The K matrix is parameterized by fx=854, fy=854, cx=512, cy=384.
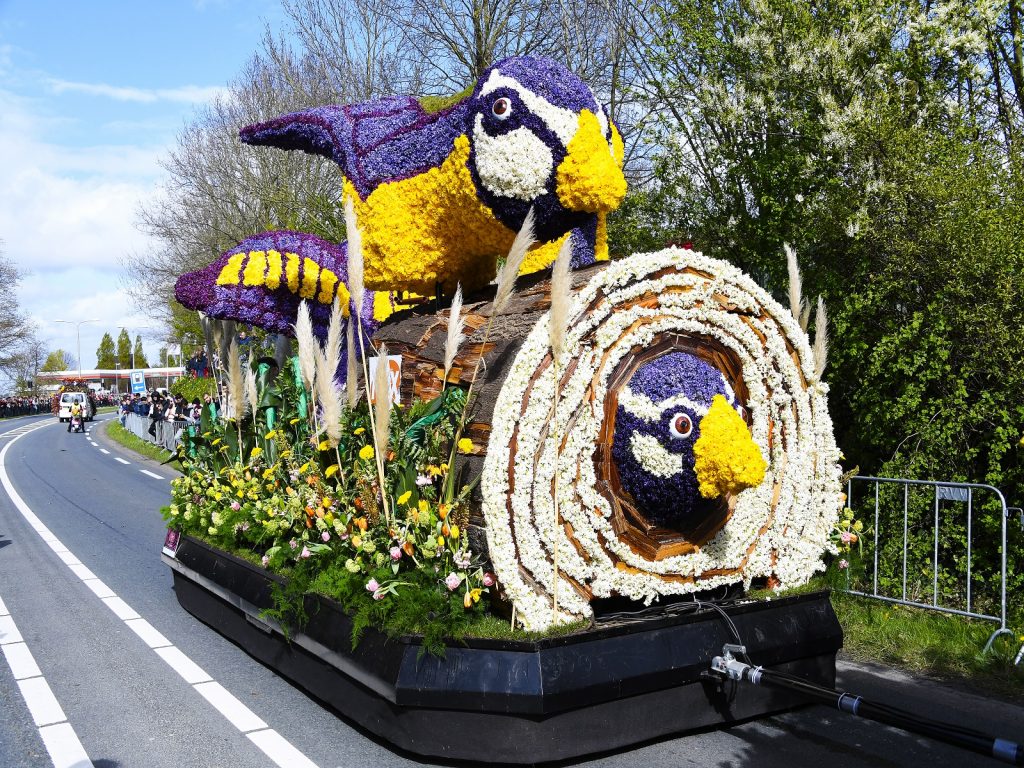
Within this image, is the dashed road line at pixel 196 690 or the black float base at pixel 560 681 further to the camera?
the dashed road line at pixel 196 690

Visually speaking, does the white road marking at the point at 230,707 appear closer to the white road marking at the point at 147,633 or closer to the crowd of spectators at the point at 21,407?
the white road marking at the point at 147,633

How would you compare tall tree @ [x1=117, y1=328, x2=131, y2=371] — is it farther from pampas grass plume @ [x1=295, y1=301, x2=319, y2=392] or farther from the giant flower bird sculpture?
pampas grass plume @ [x1=295, y1=301, x2=319, y2=392]

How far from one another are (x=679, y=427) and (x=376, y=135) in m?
3.34

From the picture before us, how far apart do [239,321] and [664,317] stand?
4.36m

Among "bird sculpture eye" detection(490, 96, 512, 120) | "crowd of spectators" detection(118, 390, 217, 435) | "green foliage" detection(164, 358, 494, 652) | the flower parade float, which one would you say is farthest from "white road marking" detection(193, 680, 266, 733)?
"crowd of spectators" detection(118, 390, 217, 435)

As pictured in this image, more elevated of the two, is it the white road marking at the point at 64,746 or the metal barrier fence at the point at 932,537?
the metal barrier fence at the point at 932,537

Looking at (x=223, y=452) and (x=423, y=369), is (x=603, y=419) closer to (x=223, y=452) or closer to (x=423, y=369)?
(x=423, y=369)

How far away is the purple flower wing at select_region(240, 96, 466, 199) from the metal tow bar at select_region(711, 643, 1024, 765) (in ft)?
11.5

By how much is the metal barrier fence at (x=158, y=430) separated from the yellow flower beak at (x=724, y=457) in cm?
1645

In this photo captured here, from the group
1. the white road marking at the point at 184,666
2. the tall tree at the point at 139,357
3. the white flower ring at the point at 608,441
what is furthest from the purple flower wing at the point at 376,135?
the tall tree at the point at 139,357

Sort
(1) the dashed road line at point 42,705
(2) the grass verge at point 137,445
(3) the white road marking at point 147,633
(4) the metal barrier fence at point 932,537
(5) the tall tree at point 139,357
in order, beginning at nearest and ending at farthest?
(1) the dashed road line at point 42,705 → (4) the metal barrier fence at point 932,537 → (3) the white road marking at point 147,633 → (2) the grass verge at point 137,445 → (5) the tall tree at point 139,357

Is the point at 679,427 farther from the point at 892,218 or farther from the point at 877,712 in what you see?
the point at 892,218

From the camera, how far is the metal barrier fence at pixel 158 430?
20.9 metres

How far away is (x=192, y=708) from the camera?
Answer: 189 inches
